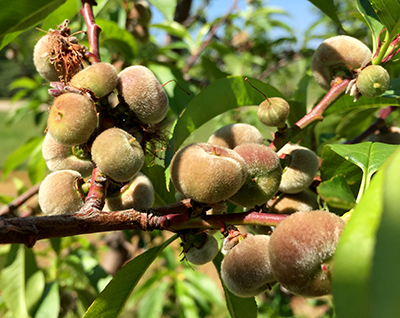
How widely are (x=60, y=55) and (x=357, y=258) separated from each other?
2.74ft

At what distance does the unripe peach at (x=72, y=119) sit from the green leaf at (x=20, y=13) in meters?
0.42

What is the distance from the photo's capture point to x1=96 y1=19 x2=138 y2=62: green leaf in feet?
5.76

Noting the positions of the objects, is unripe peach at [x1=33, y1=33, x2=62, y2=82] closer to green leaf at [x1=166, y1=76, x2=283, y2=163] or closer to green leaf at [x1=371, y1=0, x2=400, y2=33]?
green leaf at [x1=166, y1=76, x2=283, y2=163]

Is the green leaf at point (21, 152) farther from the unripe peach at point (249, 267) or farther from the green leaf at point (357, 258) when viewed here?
the green leaf at point (357, 258)

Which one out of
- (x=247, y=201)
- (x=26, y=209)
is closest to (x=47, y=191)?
(x=247, y=201)

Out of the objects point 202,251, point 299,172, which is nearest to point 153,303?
point 202,251

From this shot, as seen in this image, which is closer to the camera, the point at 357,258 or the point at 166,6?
the point at 357,258

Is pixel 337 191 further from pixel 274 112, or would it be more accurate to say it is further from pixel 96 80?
pixel 96 80

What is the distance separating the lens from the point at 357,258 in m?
0.35

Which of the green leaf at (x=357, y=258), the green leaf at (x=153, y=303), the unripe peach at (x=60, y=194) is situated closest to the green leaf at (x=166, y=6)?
the unripe peach at (x=60, y=194)

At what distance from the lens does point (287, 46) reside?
3598 millimetres

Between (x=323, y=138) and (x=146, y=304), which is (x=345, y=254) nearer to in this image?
(x=323, y=138)

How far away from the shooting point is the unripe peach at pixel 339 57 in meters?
0.98

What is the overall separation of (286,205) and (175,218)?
0.30 m
